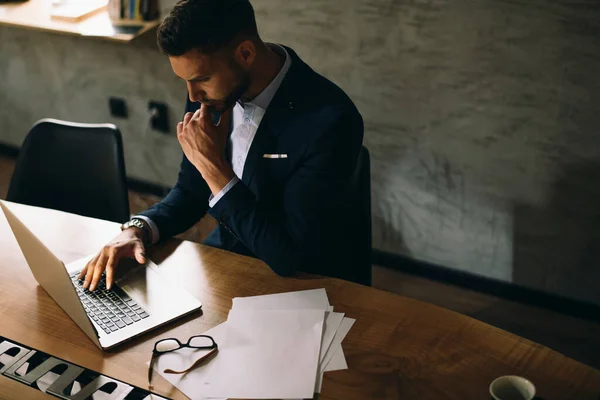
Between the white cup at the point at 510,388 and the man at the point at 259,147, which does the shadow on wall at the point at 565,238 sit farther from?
the white cup at the point at 510,388

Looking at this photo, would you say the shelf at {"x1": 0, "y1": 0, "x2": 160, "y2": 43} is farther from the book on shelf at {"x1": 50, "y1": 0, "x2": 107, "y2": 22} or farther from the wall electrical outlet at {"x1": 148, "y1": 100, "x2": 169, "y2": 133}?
the wall electrical outlet at {"x1": 148, "y1": 100, "x2": 169, "y2": 133}

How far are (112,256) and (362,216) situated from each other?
0.63m

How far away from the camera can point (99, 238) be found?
1863mm

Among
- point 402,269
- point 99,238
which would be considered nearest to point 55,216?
point 99,238

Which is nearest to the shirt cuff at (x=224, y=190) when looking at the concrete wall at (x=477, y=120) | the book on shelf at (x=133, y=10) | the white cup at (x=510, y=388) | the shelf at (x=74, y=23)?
the white cup at (x=510, y=388)

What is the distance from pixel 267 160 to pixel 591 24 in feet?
3.84

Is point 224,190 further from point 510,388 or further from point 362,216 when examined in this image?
point 510,388

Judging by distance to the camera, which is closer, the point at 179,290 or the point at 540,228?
the point at 179,290

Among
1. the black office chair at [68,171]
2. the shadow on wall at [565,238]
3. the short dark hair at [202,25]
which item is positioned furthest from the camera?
the shadow on wall at [565,238]

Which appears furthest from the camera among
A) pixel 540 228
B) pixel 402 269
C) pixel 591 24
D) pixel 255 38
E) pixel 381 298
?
pixel 402 269

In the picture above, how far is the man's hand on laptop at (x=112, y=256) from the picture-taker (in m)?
1.67

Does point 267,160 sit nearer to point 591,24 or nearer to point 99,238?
point 99,238

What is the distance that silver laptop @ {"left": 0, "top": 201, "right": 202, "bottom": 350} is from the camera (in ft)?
4.84

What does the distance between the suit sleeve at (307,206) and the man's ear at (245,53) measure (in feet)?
0.86
